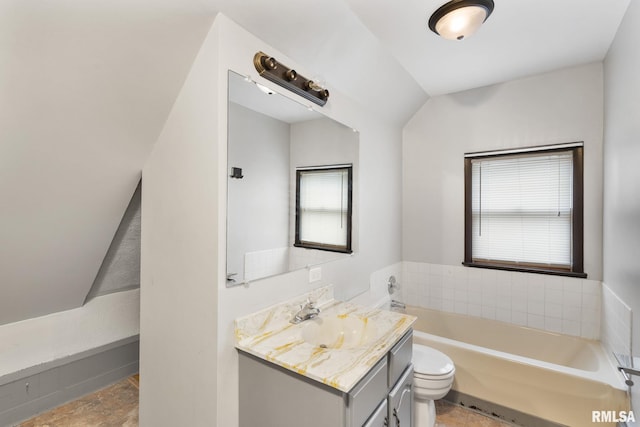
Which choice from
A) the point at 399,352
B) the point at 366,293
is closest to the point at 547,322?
the point at 366,293

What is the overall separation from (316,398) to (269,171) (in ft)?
3.76

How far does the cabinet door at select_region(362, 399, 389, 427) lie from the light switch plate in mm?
766

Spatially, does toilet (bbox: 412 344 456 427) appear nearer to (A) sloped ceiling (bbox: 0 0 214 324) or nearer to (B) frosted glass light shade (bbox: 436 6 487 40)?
(B) frosted glass light shade (bbox: 436 6 487 40)

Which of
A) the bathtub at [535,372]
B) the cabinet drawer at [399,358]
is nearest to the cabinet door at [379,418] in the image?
the cabinet drawer at [399,358]

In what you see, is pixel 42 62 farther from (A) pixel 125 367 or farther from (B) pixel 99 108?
(A) pixel 125 367

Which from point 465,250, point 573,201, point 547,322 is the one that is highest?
point 573,201

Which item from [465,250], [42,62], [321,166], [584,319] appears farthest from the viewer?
[465,250]

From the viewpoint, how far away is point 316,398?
1196 millimetres

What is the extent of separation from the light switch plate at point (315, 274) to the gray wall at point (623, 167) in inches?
65.5

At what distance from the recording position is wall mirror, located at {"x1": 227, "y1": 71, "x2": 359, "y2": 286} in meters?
1.45

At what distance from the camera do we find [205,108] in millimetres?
1420

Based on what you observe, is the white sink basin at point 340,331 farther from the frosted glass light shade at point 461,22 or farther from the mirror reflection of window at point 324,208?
the frosted glass light shade at point 461,22

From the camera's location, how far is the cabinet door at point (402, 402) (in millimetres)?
1483

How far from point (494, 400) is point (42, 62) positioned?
3.13 m
